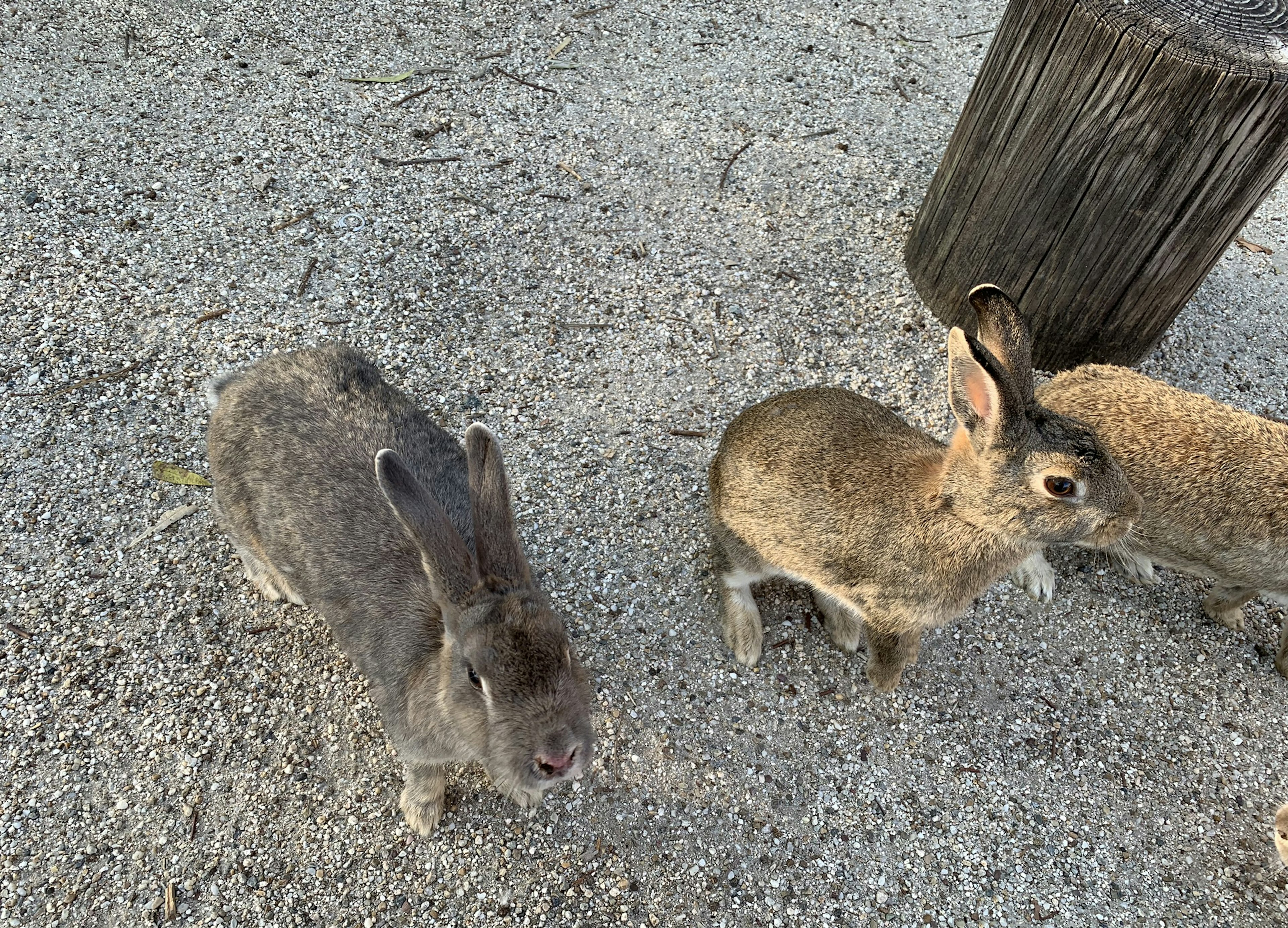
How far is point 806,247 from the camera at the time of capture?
5.80 metres

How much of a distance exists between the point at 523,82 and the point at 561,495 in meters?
4.06

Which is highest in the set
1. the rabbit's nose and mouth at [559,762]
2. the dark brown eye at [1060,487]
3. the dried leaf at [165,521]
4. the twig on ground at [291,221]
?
the dark brown eye at [1060,487]

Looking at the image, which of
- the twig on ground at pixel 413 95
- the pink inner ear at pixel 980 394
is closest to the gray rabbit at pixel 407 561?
the pink inner ear at pixel 980 394

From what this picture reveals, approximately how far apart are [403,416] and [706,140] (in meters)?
4.04

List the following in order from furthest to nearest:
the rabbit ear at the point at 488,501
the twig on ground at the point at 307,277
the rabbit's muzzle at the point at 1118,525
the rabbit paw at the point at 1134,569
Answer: the twig on ground at the point at 307,277, the rabbit paw at the point at 1134,569, the rabbit's muzzle at the point at 1118,525, the rabbit ear at the point at 488,501

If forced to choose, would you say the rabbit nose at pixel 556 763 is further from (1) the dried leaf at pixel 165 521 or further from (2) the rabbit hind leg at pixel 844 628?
(1) the dried leaf at pixel 165 521

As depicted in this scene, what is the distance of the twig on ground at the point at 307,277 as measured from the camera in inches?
208

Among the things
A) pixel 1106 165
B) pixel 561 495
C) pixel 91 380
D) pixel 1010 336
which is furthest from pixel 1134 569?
pixel 91 380

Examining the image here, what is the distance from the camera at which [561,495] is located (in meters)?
4.52

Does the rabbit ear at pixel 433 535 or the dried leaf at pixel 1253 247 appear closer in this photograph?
the rabbit ear at pixel 433 535

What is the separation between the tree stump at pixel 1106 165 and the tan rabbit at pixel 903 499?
1.60 m

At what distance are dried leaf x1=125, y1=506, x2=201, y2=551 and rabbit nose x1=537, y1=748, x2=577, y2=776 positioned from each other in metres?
2.69

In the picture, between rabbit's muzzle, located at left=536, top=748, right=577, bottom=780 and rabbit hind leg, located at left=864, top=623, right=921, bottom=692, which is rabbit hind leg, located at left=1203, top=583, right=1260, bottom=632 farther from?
rabbit's muzzle, located at left=536, top=748, right=577, bottom=780

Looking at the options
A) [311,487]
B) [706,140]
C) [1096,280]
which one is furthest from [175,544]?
[1096,280]
